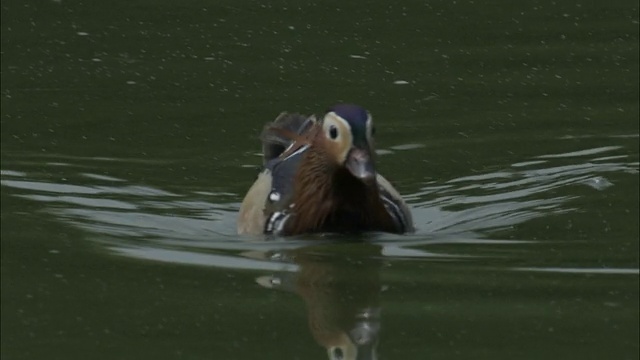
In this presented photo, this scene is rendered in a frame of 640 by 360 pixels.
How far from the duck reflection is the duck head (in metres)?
0.54

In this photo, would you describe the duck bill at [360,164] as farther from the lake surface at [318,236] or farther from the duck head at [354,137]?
the lake surface at [318,236]

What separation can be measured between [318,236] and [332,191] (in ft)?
1.06

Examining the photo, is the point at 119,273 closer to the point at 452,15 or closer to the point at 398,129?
the point at 398,129

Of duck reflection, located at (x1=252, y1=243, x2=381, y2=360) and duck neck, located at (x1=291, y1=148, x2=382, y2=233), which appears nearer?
duck reflection, located at (x1=252, y1=243, x2=381, y2=360)

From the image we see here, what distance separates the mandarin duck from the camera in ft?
41.3

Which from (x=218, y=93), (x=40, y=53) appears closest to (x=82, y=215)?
(x=218, y=93)

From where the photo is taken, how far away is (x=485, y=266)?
11930mm

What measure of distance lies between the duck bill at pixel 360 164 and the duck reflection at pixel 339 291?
524mm

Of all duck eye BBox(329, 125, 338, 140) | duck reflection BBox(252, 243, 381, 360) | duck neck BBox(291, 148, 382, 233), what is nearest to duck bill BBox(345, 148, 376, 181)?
duck eye BBox(329, 125, 338, 140)

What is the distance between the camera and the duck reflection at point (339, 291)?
1037 cm

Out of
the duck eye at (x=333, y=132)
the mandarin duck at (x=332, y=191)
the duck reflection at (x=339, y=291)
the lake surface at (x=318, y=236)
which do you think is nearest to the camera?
the duck reflection at (x=339, y=291)

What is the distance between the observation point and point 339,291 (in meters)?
11.6

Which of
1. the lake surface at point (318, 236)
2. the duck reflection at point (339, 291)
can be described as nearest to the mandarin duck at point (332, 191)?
the lake surface at point (318, 236)

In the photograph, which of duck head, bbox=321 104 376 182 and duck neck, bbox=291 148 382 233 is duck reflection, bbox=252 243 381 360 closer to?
duck neck, bbox=291 148 382 233
